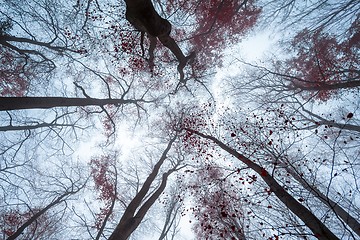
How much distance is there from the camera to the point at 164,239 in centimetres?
904

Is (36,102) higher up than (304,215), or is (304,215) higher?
(304,215)

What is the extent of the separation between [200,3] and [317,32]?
4499mm

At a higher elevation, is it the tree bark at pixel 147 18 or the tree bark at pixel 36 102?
the tree bark at pixel 147 18

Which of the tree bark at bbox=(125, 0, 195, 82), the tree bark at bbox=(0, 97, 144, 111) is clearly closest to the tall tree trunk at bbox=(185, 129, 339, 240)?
the tree bark at bbox=(125, 0, 195, 82)

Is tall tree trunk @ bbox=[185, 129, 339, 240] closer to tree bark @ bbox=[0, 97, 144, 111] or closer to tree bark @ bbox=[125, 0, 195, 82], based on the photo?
tree bark @ bbox=[125, 0, 195, 82]

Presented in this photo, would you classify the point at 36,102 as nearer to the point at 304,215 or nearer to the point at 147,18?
the point at 147,18

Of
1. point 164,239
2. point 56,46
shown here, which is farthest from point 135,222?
point 56,46

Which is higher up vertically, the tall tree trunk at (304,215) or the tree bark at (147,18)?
the tree bark at (147,18)

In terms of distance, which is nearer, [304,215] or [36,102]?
[304,215]

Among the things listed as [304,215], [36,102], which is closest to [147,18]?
[36,102]

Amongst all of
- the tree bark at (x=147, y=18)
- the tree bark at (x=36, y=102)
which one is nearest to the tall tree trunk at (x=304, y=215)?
the tree bark at (x=147, y=18)

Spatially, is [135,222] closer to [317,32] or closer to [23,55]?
[23,55]

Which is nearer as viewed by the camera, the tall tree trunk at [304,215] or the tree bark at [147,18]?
the tall tree trunk at [304,215]

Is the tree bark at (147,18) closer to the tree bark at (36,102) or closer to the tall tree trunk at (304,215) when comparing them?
the tree bark at (36,102)
